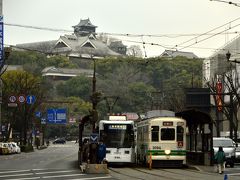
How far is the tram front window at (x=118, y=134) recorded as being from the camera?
4041 centimetres

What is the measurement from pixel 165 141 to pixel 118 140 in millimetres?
3784

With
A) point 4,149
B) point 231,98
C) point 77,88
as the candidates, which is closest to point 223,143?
point 231,98

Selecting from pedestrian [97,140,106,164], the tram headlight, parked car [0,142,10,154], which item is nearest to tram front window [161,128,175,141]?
the tram headlight

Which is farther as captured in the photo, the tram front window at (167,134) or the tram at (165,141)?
the tram front window at (167,134)

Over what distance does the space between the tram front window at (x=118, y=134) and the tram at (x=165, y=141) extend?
1945 mm

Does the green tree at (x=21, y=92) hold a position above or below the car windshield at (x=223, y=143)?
above

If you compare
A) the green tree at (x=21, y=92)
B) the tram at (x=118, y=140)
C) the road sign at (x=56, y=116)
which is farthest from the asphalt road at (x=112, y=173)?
the road sign at (x=56, y=116)

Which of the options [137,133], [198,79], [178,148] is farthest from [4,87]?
[178,148]

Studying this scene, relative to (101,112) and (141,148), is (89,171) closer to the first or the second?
(141,148)

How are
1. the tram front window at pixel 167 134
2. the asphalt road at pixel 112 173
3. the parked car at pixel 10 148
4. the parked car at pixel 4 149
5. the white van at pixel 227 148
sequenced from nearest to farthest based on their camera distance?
the asphalt road at pixel 112 173, the tram front window at pixel 167 134, the white van at pixel 227 148, the parked car at pixel 4 149, the parked car at pixel 10 148

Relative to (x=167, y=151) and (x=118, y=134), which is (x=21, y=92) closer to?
(x=118, y=134)

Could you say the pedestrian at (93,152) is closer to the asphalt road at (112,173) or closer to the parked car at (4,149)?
the asphalt road at (112,173)

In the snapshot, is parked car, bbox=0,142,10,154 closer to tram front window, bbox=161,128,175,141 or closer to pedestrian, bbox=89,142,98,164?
tram front window, bbox=161,128,175,141

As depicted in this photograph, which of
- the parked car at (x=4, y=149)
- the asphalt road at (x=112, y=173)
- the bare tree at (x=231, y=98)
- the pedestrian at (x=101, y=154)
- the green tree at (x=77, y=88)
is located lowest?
the asphalt road at (x=112, y=173)
